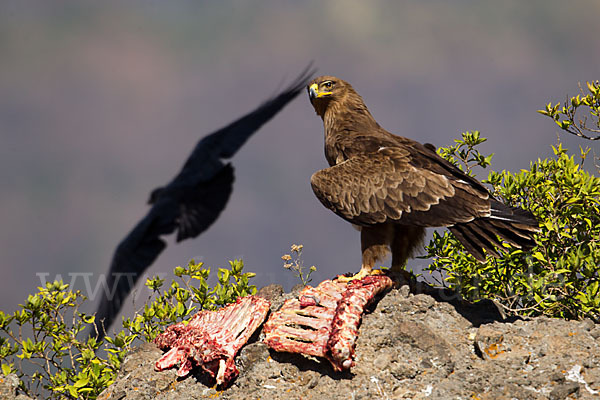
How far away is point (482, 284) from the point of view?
7.32 metres

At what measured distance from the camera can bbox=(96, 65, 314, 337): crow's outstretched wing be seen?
30.7 ft

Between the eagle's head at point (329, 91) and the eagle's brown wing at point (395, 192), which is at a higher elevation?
the eagle's head at point (329, 91)

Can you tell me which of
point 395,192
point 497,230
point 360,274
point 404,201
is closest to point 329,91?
point 395,192

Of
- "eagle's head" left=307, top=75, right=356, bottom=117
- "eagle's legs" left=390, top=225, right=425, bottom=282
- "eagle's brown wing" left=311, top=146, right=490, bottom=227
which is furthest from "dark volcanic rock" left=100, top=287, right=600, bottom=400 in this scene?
"eagle's head" left=307, top=75, right=356, bottom=117

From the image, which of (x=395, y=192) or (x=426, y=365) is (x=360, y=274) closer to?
(x=395, y=192)

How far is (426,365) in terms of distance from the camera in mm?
5516

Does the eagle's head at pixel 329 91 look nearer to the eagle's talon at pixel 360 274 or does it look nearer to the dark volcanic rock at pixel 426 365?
the eagle's talon at pixel 360 274

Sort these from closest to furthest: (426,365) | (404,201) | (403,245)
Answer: (426,365), (404,201), (403,245)

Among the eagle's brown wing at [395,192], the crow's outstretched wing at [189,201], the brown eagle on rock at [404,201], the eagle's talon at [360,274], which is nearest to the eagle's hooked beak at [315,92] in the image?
the brown eagle on rock at [404,201]

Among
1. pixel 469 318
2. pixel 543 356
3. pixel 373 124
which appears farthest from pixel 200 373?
pixel 373 124

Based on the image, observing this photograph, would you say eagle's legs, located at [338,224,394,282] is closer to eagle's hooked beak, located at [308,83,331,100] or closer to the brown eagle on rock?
the brown eagle on rock

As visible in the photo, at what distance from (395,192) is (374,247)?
68cm

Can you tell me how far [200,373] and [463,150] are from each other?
4414 millimetres

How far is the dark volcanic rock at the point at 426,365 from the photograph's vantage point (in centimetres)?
524
